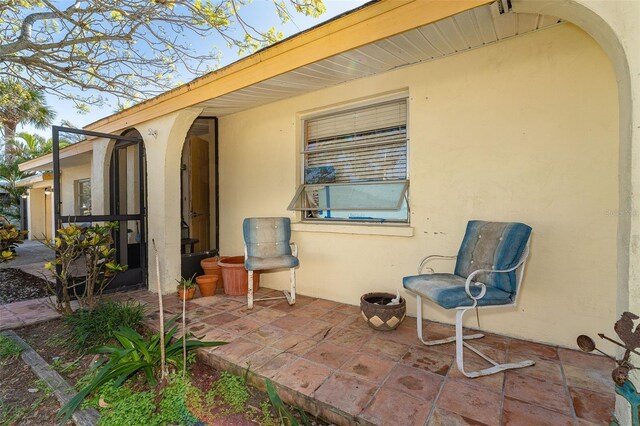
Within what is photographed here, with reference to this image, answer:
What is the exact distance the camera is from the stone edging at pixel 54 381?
5.74 feet

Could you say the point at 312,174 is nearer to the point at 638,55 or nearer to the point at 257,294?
the point at 257,294

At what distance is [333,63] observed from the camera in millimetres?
2787

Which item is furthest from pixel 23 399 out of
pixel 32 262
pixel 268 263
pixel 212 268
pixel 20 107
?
pixel 20 107

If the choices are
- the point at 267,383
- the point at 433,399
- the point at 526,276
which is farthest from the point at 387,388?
the point at 526,276

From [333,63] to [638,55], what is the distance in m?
2.08

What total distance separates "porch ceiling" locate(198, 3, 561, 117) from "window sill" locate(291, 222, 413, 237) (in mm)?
1682

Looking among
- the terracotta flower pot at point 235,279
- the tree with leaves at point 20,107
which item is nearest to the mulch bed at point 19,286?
the terracotta flower pot at point 235,279

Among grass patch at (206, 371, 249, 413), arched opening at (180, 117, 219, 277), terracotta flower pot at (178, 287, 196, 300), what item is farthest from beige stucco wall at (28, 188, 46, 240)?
grass patch at (206, 371, 249, 413)

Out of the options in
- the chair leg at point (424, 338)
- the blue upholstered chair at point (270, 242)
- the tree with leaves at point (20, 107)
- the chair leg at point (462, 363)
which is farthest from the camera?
the tree with leaves at point (20, 107)

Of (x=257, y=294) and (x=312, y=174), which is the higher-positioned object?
(x=312, y=174)

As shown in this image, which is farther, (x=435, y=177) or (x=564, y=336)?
(x=435, y=177)

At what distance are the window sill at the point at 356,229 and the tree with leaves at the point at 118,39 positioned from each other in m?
3.18

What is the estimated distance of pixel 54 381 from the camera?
2131 millimetres

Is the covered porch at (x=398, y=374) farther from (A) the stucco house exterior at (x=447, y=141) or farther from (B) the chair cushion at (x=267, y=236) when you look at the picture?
(B) the chair cushion at (x=267, y=236)
